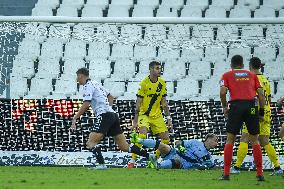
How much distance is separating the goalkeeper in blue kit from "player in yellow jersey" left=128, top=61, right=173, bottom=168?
1.07 feet

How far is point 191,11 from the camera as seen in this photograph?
25.7 metres

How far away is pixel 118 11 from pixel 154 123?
9.75m

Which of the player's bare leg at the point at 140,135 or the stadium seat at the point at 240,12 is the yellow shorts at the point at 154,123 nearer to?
the player's bare leg at the point at 140,135

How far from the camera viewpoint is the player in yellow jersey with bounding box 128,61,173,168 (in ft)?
54.2

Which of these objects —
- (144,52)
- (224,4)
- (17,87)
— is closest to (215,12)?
(224,4)

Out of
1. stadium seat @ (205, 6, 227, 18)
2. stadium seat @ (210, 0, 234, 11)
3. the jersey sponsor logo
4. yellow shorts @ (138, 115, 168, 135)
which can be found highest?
stadium seat @ (210, 0, 234, 11)

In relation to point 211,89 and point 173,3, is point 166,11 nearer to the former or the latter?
point 173,3

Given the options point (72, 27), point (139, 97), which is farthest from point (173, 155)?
point (72, 27)

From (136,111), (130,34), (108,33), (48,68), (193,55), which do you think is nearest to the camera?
(136,111)

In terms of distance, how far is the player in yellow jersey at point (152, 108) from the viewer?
54.2ft

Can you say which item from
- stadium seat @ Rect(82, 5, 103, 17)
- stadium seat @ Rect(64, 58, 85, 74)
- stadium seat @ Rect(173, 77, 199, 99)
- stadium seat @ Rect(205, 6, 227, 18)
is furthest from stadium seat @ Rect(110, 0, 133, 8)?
stadium seat @ Rect(173, 77, 199, 99)

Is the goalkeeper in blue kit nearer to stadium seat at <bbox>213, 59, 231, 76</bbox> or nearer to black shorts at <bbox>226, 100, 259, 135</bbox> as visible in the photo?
black shorts at <bbox>226, 100, 259, 135</bbox>

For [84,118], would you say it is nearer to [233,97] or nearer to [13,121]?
[13,121]

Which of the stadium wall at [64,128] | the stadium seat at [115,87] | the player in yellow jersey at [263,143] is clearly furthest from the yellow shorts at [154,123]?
the stadium seat at [115,87]
